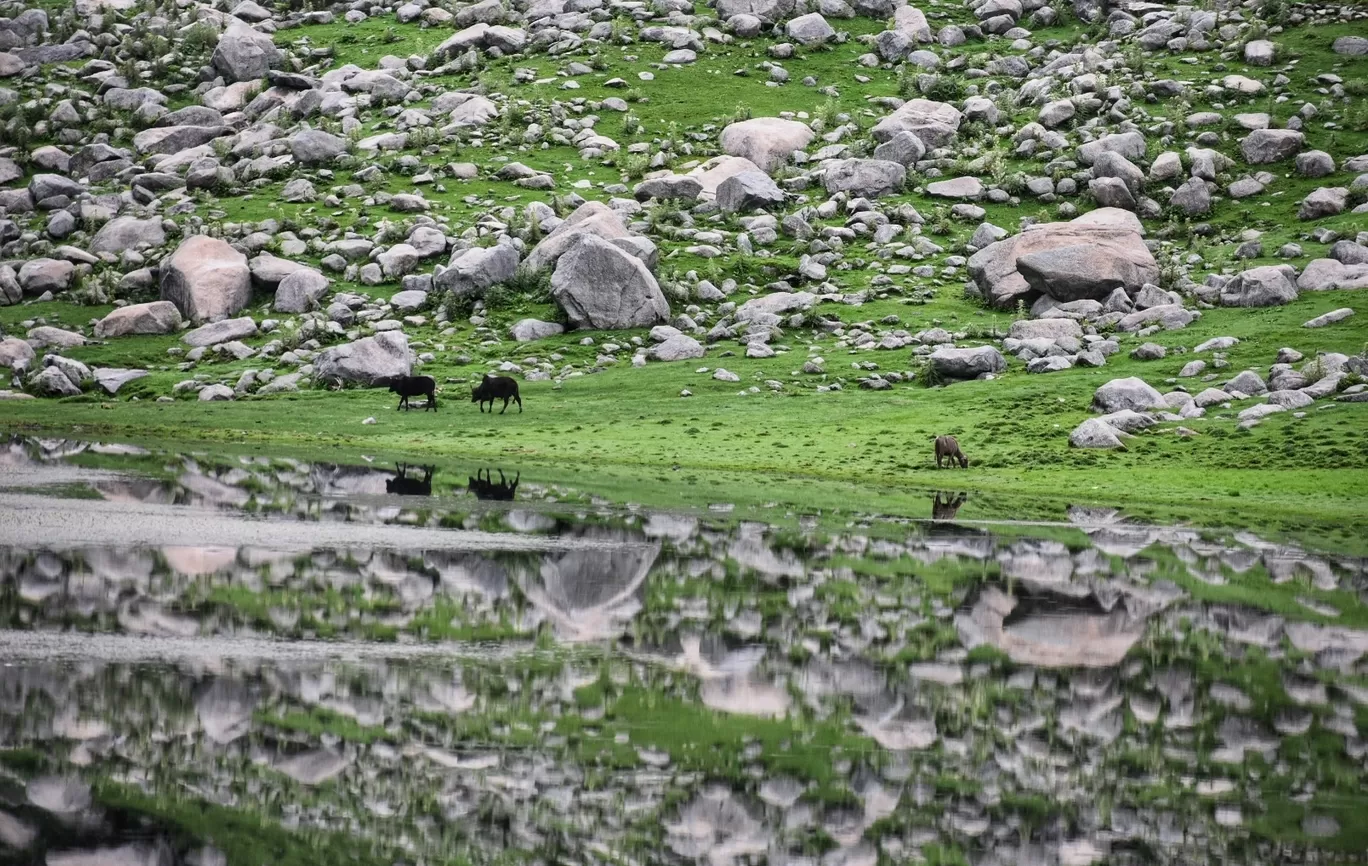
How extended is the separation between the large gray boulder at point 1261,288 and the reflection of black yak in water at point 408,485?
45.9 metres

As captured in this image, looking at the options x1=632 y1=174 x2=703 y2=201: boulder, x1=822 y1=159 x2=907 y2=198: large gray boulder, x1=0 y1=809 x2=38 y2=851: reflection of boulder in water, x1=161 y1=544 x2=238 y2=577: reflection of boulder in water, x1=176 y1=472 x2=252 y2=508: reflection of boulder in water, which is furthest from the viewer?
x1=822 y1=159 x2=907 y2=198: large gray boulder

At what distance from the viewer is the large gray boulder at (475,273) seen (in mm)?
79250

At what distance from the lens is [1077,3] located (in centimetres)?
11956

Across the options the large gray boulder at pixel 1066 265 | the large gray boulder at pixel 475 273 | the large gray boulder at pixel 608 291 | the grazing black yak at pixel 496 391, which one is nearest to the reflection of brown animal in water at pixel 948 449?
the grazing black yak at pixel 496 391

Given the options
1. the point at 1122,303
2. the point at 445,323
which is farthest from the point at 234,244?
the point at 1122,303

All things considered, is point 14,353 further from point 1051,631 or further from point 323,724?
point 323,724

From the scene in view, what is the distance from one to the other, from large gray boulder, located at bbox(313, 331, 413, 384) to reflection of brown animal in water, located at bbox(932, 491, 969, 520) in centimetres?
3140

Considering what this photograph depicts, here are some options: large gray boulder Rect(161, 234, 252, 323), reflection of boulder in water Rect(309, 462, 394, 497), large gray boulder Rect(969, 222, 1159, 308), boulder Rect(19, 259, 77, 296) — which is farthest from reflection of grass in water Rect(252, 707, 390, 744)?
boulder Rect(19, 259, 77, 296)

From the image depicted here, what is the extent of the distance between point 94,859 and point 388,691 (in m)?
5.69

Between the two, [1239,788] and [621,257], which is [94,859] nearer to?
[1239,788]

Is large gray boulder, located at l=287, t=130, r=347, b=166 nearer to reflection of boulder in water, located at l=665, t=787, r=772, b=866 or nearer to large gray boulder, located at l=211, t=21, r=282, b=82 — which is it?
large gray boulder, located at l=211, t=21, r=282, b=82

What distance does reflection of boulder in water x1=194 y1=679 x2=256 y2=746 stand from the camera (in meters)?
15.1

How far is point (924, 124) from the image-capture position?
10119 centimetres

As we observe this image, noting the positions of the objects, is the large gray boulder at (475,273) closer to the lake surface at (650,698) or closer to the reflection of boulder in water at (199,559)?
the lake surface at (650,698)
